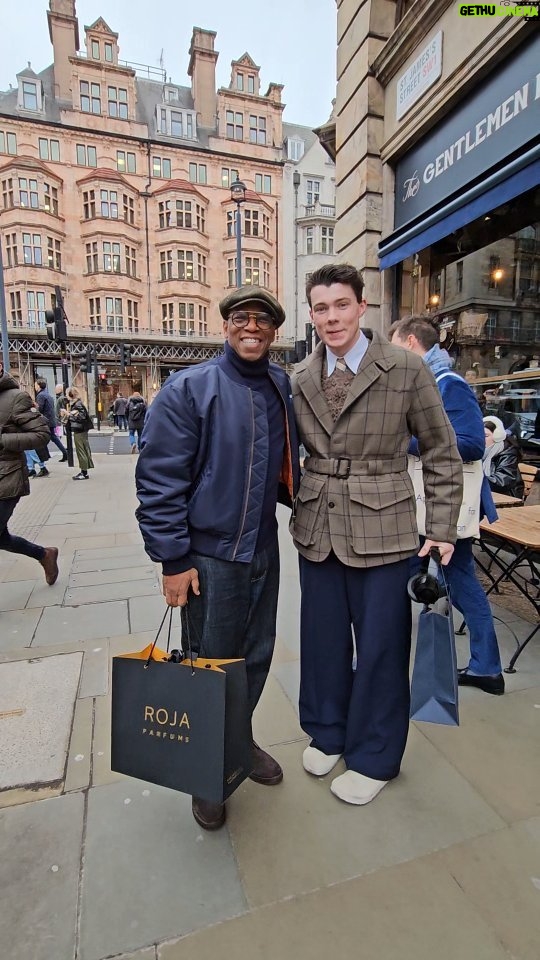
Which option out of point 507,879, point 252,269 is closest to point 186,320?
point 252,269

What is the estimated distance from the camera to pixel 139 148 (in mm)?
33750

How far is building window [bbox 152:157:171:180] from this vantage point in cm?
3412

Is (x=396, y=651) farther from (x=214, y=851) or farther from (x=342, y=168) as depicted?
(x=342, y=168)

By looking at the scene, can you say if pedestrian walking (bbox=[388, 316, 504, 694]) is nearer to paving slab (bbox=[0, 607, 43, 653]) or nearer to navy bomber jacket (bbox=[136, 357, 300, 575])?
navy bomber jacket (bbox=[136, 357, 300, 575])

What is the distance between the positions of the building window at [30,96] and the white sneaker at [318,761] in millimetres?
41342

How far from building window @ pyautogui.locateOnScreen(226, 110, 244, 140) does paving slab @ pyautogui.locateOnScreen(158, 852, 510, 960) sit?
42.0 meters

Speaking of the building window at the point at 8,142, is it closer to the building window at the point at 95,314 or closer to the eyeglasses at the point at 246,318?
the building window at the point at 95,314

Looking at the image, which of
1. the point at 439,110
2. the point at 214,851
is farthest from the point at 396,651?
the point at 439,110

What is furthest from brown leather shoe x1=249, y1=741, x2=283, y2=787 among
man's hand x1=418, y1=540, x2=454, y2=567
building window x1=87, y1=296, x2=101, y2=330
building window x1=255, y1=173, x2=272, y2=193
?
building window x1=255, y1=173, x2=272, y2=193

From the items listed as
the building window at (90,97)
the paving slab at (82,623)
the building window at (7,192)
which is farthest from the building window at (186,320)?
the paving slab at (82,623)

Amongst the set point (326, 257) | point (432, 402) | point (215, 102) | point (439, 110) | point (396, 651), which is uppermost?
point (215, 102)

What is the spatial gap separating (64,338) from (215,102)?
3265 centimetres

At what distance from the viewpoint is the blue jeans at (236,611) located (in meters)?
1.85

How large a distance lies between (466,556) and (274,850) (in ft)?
5.47
